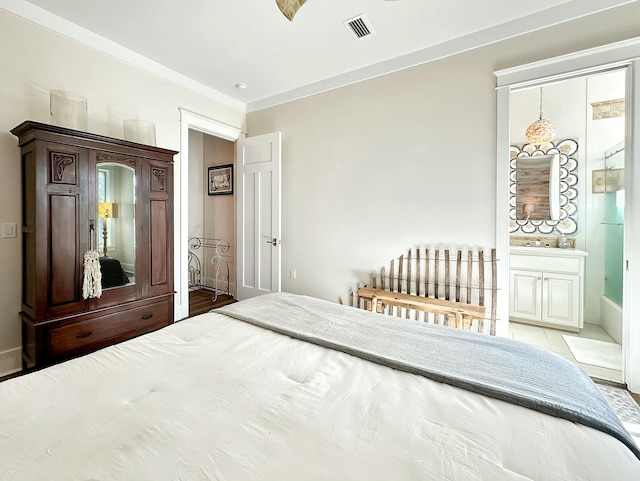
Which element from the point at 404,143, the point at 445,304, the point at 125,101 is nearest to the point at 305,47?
the point at 404,143

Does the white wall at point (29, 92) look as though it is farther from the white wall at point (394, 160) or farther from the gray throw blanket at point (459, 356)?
the gray throw blanket at point (459, 356)

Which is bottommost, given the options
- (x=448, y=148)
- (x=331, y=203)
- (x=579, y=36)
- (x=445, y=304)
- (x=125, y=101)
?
(x=445, y=304)

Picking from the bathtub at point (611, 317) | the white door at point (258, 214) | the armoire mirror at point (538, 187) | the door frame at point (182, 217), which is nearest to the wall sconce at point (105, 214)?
the door frame at point (182, 217)

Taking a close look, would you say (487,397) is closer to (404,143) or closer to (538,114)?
(404,143)

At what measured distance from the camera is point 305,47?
9.32 ft

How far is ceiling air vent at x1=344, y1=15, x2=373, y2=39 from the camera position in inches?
95.7

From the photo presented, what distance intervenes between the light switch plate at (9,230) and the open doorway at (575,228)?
4722 millimetres

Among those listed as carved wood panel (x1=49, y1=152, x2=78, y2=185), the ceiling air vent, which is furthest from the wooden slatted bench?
carved wood panel (x1=49, y1=152, x2=78, y2=185)

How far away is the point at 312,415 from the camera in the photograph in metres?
0.89

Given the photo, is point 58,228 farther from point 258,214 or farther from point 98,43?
point 258,214

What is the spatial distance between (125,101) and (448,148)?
3.20 metres

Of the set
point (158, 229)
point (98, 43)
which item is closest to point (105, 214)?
point (158, 229)

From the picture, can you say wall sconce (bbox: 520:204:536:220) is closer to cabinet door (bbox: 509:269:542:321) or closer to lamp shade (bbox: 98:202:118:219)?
cabinet door (bbox: 509:269:542:321)

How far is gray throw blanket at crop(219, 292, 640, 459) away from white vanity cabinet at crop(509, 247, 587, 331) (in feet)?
8.68
